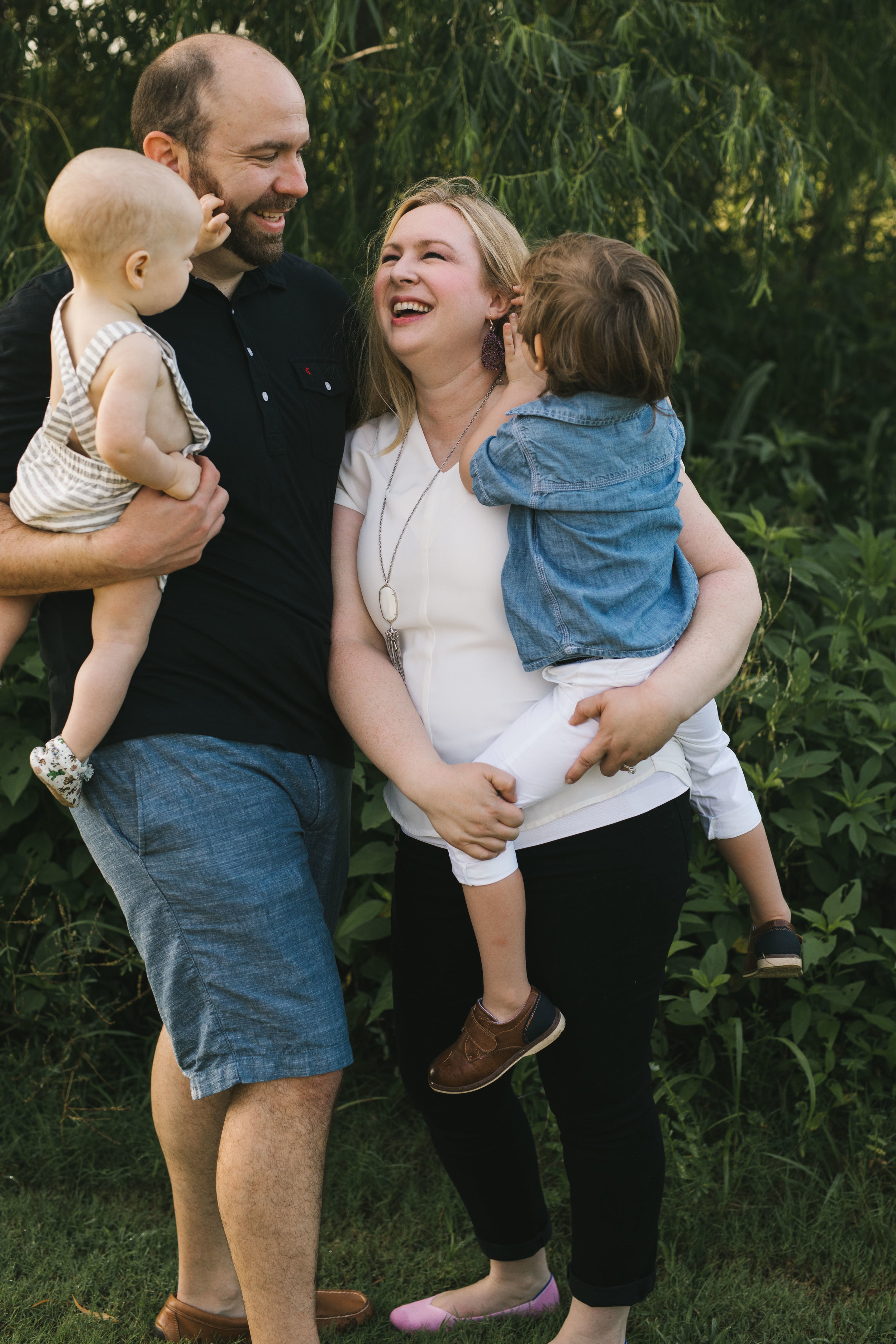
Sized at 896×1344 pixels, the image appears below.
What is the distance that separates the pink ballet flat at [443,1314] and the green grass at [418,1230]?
0.03 m

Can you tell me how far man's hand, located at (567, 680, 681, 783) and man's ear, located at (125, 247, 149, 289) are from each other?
0.91 meters

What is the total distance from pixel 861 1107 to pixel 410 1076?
3.72 ft

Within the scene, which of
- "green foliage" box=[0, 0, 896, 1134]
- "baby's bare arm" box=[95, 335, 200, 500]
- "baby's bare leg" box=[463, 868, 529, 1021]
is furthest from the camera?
"green foliage" box=[0, 0, 896, 1134]

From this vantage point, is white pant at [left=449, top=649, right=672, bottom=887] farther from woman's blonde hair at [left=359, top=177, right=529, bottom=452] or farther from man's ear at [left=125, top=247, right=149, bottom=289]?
man's ear at [left=125, top=247, right=149, bottom=289]

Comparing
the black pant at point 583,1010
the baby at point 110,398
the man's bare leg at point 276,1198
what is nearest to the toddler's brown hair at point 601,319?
the baby at point 110,398

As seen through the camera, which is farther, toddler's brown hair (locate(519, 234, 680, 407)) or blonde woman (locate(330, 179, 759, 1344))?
blonde woman (locate(330, 179, 759, 1344))

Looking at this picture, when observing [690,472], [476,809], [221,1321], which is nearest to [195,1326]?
[221,1321]

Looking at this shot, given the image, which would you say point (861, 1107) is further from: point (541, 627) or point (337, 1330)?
point (541, 627)

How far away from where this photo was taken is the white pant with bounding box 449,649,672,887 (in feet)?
5.99

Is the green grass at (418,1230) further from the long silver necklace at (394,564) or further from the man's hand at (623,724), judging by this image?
the long silver necklace at (394,564)

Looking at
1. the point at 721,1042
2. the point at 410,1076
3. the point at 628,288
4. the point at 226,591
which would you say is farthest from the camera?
the point at 721,1042

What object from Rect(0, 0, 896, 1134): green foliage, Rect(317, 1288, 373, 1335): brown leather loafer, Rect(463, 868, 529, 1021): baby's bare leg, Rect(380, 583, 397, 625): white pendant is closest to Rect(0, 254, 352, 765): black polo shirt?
Rect(380, 583, 397, 625): white pendant

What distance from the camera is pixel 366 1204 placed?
270 centimetres

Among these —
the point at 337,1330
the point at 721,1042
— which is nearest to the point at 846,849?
the point at 721,1042
